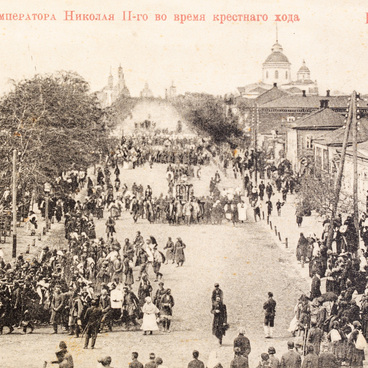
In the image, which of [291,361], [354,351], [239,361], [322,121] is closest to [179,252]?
[354,351]

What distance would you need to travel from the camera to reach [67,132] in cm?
2436

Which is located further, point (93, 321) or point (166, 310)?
point (166, 310)

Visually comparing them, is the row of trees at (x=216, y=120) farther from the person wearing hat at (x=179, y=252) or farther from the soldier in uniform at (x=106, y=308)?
the soldier in uniform at (x=106, y=308)

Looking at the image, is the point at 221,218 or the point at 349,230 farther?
the point at 221,218

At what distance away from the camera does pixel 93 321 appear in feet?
39.3

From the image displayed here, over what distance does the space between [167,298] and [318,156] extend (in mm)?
18604

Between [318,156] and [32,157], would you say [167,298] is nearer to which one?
[32,157]

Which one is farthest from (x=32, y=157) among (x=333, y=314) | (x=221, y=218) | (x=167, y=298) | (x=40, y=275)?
(x=333, y=314)

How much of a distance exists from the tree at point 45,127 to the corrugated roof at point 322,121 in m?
12.5

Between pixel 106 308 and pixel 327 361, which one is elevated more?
pixel 106 308

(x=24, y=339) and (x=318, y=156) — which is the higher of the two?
(x=318, y=156)

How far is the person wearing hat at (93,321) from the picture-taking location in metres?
12.0

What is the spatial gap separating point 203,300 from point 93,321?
3.58m

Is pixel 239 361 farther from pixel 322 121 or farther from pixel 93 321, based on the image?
pixel 322 121
